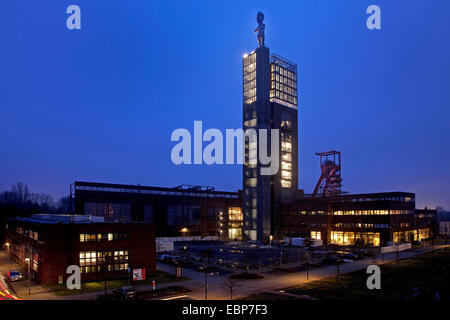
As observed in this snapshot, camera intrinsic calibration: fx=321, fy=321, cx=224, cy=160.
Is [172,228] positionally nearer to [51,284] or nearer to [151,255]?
[151,255]

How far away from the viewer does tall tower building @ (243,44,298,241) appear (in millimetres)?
123500

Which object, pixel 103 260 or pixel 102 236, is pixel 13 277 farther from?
pixel 102 236

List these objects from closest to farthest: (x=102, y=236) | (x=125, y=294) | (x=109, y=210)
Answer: (x=125, y=294) < (x=102, y=236) < (x=109, y=210)

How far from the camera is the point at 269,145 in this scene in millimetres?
124062

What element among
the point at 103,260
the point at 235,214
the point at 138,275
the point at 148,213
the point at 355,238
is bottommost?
the point at 355,238

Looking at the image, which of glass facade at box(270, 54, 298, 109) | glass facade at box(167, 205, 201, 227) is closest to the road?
glass facade at box(167, 205, 201, 227)

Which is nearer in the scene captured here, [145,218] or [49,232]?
[49,232]

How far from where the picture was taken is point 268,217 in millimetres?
123312

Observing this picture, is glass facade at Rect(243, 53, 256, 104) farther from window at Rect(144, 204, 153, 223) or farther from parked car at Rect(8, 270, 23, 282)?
parked car at Rect(8, 270, 23, 282)

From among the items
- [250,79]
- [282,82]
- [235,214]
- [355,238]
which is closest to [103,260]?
[355,238]

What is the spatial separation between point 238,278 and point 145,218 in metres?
66.4

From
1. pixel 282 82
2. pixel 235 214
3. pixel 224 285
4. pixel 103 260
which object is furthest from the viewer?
pixel 235 214
